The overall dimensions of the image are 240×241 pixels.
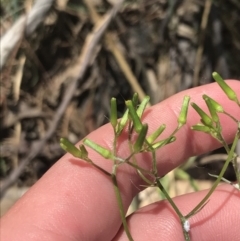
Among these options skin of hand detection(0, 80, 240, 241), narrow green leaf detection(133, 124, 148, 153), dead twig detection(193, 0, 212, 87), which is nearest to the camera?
narrow green leaf detection(133, 124, 148, 153)

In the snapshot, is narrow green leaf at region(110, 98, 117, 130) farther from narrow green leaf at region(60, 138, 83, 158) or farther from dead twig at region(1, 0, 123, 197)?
dead twig at region(1, 0, 123, 197)

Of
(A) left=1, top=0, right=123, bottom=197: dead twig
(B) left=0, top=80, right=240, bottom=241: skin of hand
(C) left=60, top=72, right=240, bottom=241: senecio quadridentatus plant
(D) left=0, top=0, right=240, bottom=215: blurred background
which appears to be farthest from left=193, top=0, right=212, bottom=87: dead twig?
(C) left=60, top=72, right=240, bottom=241: senecio quadridentatus plant

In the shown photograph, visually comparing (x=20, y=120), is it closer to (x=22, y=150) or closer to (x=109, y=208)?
(x=22, y=150)

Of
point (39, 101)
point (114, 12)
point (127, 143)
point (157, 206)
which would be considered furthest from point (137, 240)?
point (39, 101)

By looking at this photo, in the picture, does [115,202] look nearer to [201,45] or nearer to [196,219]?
[196,219]

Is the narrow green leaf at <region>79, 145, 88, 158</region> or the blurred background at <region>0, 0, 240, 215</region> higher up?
the narrow green leaf at <region>79, 145, 88, 158</region>

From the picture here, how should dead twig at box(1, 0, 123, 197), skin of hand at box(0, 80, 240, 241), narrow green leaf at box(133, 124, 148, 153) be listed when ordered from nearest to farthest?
narrow green leaf at box(133, 124, 148, 153) → skin of hand at box(0, 80, 240, 241) → dead twig at box(1, 0, 123, 197)

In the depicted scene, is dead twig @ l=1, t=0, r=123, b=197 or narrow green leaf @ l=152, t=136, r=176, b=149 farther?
dead twig @ l=1, t=0, r=123, b=197

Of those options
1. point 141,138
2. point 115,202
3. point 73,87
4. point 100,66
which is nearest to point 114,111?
→ point 141,138
